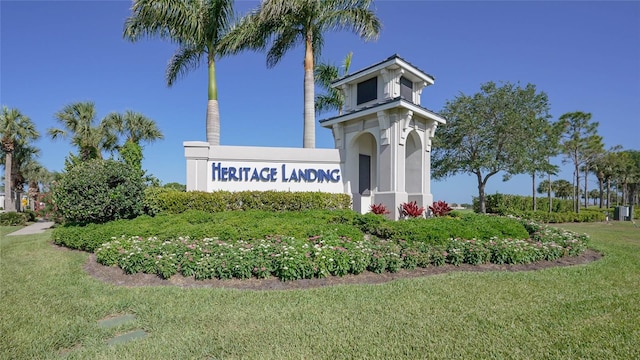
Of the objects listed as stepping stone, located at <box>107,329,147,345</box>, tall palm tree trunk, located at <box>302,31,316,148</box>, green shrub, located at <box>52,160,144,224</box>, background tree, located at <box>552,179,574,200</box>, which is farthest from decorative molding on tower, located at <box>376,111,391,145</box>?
background tree, located at <box>552,179,574,200</box>

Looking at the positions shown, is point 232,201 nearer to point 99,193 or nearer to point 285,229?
point 99,193

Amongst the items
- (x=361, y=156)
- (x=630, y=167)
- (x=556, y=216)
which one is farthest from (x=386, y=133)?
(x=630, y=167)

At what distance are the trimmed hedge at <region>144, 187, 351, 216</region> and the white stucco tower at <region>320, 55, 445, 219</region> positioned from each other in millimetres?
1981

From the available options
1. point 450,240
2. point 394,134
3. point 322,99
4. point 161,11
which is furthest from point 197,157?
point 322,99

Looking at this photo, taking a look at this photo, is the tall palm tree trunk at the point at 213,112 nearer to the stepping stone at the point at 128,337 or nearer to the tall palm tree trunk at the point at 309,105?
the tall palm tree trunk at the point at 309,105

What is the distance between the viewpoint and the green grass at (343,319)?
10.8ft

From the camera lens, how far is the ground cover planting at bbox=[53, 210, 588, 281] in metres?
5.86

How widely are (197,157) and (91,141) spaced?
15.6 meters

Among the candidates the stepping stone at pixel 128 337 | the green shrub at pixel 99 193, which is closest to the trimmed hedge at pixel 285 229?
the green shrub at pixel 99 193

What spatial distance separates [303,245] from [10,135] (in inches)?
1165

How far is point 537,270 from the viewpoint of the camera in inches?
265

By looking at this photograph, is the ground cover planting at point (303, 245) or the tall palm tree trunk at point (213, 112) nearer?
the ground cover planting at point (303, 245)

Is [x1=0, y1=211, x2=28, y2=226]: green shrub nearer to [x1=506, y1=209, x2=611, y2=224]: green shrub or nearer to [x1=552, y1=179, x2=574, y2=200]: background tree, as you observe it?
[x1=506, y1=209, x2=611, y2=224]: green shrub

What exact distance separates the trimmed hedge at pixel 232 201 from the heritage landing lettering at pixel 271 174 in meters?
0.91
